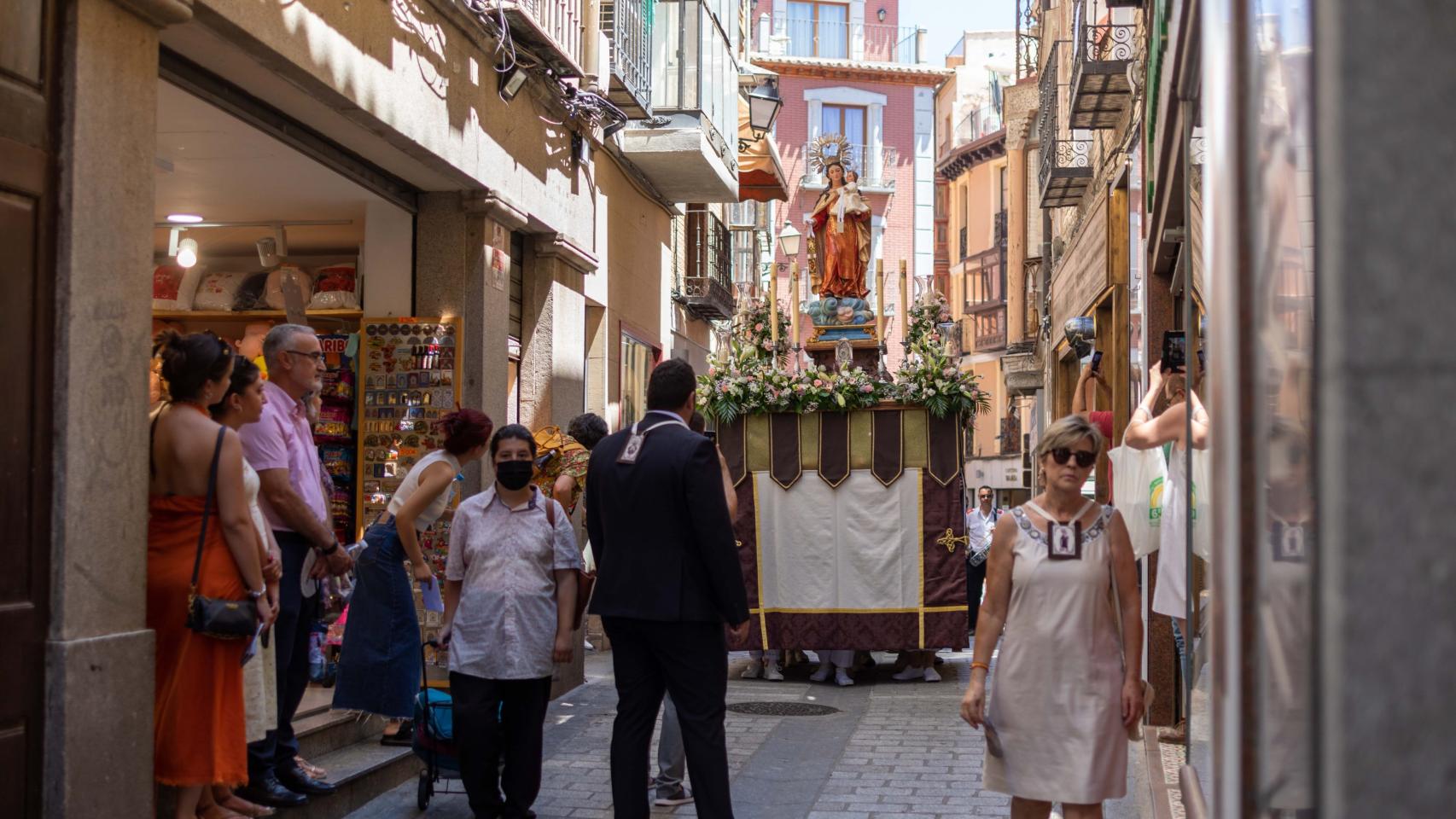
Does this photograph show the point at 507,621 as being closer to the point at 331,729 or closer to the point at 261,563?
the point at 261,563

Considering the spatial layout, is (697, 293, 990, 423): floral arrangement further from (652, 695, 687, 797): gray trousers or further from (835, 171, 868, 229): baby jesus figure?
(652, 695, 687, 797): gray trousers

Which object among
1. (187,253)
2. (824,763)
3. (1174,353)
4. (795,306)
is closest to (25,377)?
(1174,353)

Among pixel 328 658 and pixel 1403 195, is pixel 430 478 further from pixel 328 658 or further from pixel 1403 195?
pixel 1403 195

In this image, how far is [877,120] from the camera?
5231 centimetres

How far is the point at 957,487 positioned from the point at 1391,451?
37.5ft

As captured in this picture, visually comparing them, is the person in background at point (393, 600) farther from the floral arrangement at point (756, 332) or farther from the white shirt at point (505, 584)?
the floral arrangement at point (756, 332)

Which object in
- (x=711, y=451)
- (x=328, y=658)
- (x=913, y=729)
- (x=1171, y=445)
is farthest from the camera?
(x=913, y=729)

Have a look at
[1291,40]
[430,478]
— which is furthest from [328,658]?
[1291,40]

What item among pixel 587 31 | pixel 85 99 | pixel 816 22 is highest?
pixel 816 22

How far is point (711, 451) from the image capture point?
5992 mm

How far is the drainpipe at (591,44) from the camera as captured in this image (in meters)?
12.6

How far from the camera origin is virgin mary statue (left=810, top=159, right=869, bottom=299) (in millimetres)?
17797

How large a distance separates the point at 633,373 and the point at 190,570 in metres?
11.4

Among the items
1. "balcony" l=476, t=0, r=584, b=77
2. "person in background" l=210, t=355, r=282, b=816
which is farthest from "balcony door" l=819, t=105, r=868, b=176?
"person in background" l=210, t=355, r=282, b=816
